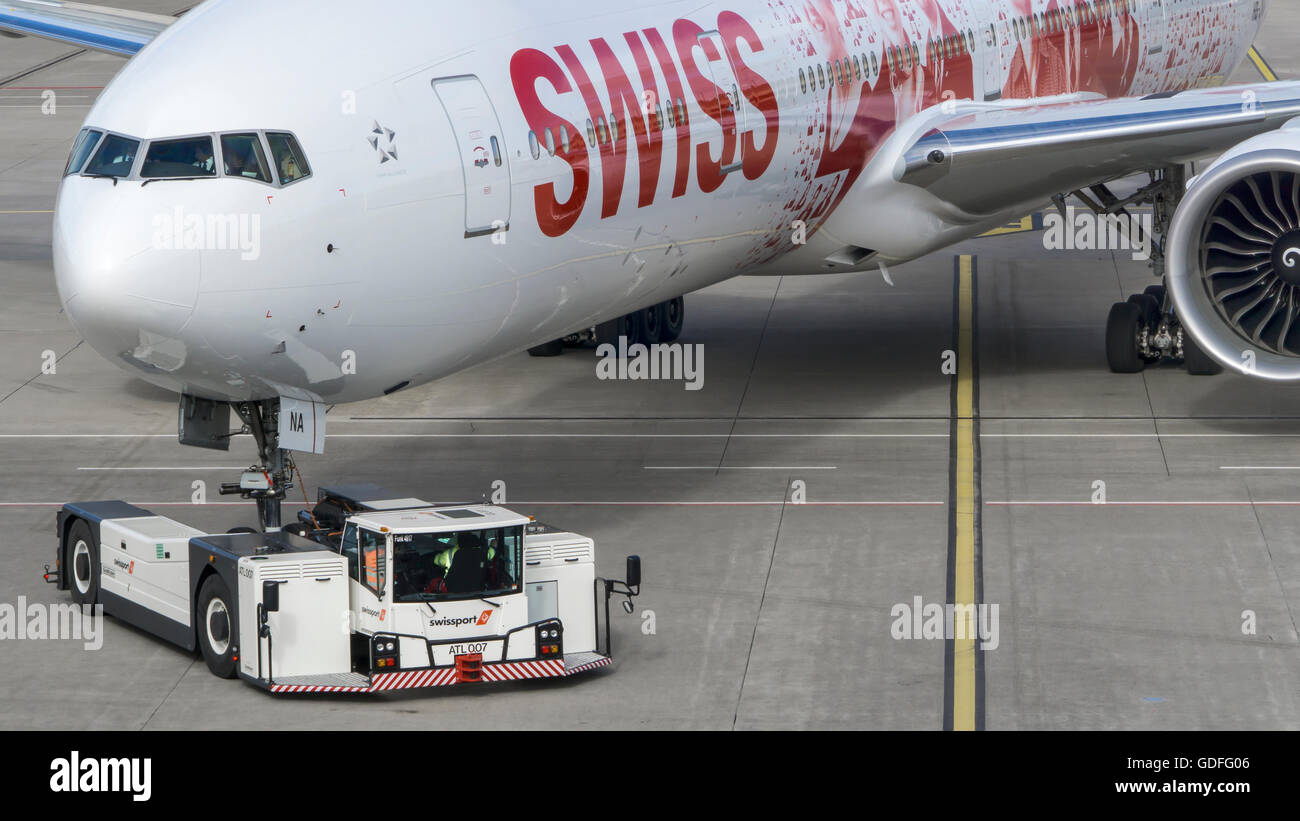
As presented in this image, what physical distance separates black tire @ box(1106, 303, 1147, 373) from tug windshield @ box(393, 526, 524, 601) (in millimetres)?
12665

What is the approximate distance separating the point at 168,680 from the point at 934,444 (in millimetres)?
10229

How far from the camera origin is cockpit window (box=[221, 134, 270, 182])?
15.1 meters

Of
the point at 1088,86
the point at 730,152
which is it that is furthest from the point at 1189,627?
the point at 1088,86

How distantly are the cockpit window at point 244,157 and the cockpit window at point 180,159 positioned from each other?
4.4 inches

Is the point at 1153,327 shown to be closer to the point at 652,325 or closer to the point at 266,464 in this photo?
the point at 652,325

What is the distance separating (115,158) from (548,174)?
3.58 m

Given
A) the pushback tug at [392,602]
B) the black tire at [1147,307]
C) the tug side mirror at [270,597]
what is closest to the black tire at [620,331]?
the black tire at [1147,307]

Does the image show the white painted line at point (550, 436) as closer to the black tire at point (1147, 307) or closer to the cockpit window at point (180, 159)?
the black tire at point (1147, 307)

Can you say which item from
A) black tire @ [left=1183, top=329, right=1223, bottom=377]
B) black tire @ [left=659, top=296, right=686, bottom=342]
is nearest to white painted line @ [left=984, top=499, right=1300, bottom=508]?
black tire @ [left=1183, top=329, right=1223, bottom=377]

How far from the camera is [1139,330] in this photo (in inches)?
1022

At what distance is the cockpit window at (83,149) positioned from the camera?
15.4 m

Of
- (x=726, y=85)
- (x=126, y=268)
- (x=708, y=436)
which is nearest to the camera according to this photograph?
(x=126, y=268)

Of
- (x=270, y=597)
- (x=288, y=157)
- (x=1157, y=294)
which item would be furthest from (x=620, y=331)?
(x=270, y=597)

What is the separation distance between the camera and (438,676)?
15.3 m
